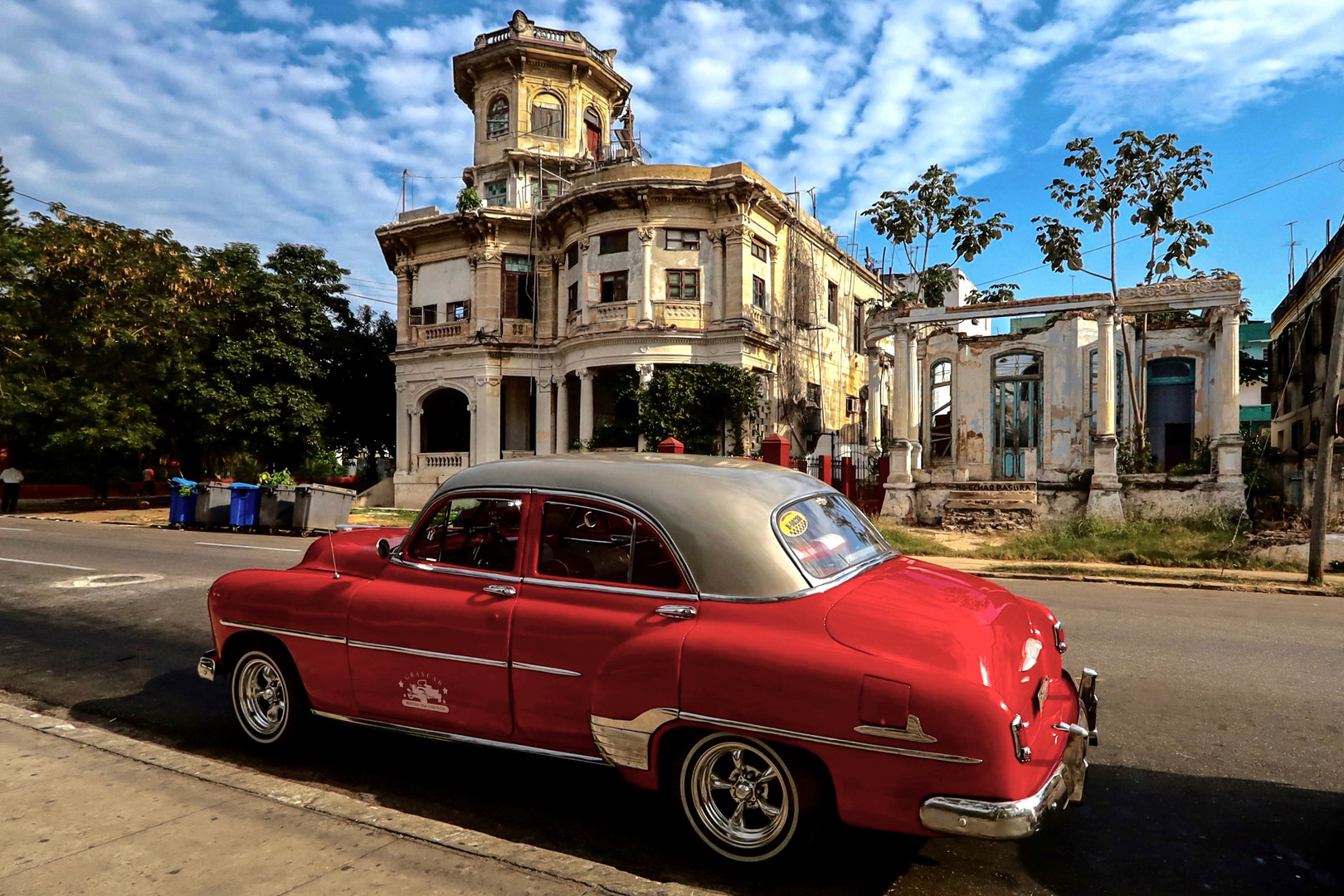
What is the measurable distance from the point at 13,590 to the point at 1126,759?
38.8 feet

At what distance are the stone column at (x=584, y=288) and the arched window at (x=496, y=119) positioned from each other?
8033 millimetres

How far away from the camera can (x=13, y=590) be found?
971cm

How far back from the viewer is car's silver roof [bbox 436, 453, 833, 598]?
11.0ft

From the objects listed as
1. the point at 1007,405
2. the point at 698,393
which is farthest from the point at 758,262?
the point at 1007,405

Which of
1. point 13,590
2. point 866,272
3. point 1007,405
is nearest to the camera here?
point 13,590

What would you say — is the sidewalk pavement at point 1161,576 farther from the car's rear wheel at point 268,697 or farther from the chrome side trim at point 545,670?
the car's rear wheel at point 268,697

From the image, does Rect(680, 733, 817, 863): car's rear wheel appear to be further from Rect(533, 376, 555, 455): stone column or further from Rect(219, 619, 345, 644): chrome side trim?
Rect(533, 376, 555, 455): stone column

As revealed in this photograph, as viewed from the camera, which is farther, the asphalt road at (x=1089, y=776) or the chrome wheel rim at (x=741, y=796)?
the asphalt road at (x=1089, y=776)

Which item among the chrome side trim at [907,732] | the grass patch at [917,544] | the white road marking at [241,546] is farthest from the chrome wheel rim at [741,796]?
the white road marking at [241,546]

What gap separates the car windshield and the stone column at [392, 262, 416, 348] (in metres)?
28.9

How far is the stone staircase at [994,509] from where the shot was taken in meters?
18.2

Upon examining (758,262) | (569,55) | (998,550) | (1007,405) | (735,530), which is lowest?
(998,550)

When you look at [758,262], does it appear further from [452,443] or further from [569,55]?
[452,443]

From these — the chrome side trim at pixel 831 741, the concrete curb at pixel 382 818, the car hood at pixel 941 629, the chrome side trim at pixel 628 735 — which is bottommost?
the concrete curb at pixel 382 818
